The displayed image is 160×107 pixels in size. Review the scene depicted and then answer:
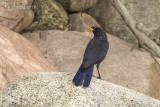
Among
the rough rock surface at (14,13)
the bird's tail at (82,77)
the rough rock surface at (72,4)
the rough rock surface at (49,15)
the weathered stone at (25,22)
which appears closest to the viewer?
the bird's tail at (82,77)

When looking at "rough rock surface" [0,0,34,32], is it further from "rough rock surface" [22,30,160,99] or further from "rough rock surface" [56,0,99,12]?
"rough rock surface" [56,0,99,12]

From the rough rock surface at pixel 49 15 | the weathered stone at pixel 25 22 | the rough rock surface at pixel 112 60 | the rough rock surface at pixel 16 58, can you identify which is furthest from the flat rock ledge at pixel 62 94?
the rough rock surface at pixel 49 15

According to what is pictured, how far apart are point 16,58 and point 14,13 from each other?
6.05ft

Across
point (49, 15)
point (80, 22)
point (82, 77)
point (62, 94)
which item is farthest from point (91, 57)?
point (80, 22)

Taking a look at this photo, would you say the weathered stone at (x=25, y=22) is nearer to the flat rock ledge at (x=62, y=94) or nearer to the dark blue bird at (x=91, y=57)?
the dark blue bird at (x=91, y=57)

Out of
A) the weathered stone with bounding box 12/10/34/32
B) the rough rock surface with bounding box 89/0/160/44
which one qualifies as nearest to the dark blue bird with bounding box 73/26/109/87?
the weathered stone with bounding box 12/10/34/32

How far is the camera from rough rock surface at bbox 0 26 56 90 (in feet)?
13.2

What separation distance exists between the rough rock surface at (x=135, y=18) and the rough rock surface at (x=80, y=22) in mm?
427

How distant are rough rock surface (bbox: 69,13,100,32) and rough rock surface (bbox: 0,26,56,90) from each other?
68.1 inches

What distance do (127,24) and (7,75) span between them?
388 cm

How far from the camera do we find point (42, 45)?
6.35m

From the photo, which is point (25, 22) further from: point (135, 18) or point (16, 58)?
point (135, 18)

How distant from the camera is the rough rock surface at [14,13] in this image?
19.6 feet

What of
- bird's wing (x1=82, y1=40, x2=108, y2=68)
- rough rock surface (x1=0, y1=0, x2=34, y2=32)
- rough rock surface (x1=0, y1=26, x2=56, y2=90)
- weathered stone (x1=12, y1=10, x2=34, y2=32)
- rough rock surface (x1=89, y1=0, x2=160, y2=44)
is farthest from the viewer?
rough rock surface (x1=89, y1=0, x2=160, y2=44)
